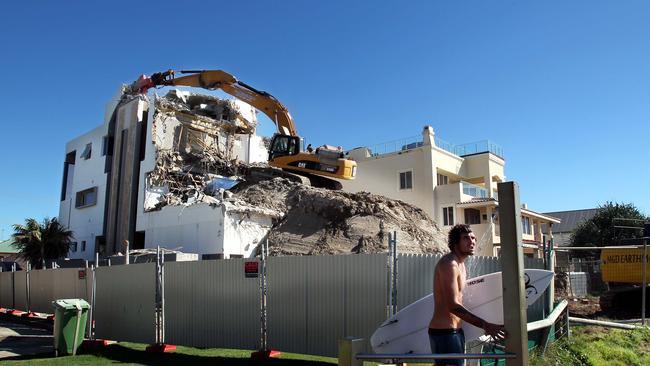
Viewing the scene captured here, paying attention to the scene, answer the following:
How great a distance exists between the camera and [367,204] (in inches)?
963

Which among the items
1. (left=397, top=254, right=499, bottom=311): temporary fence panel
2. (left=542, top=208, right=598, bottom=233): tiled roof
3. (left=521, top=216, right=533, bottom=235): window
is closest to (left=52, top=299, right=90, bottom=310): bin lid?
(left=397, top=254, right=499, bottom=311): temporary fence panel

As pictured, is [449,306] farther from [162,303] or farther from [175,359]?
[162,303]

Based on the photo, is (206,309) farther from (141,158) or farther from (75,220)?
(75,220)

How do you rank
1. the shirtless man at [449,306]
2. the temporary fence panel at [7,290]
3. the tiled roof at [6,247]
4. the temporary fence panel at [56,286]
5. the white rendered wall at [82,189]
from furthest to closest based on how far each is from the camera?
1. the tiled roof at [6,247]
2. the white rendered wall at [82,189]
3. the temporary fence panel at [7,290]
4. the temporary fence panel at [56,286]
5. the shirtless man at [449,306]

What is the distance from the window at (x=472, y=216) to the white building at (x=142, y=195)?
13681 mm

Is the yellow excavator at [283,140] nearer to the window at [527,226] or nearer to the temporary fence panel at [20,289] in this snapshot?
the temporary fence panel at [20,289]

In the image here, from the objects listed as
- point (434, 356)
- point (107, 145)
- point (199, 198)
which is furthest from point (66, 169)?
point (434, 356)

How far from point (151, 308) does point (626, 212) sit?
152ft

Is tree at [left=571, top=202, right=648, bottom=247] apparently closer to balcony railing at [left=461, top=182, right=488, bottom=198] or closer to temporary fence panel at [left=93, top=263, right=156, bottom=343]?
balcony railing at [left=461, top=182, right=488, bottom=198]

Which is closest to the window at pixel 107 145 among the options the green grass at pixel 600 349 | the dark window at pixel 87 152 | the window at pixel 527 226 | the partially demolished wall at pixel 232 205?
the dark window at pixel 87 152

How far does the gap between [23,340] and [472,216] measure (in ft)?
89.3

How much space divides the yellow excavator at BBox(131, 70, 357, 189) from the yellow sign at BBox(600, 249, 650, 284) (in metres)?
12.9

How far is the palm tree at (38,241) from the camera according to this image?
32.6 metres

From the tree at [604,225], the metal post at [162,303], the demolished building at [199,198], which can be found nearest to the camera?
the metal post at [162,303]
